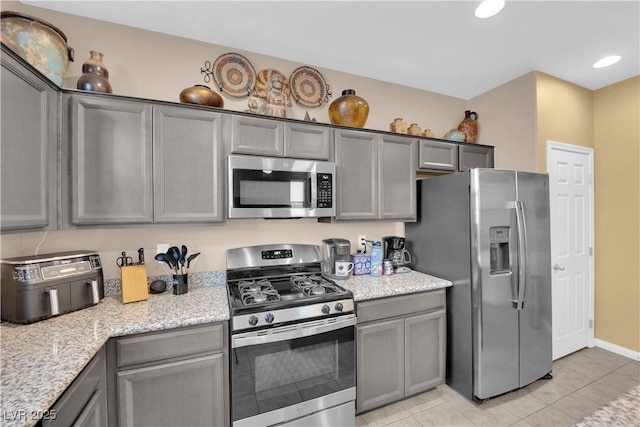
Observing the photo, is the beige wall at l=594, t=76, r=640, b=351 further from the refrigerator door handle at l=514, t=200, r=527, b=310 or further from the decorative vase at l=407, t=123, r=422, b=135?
the decorative vase at l=407, t=123, r=422, b=135

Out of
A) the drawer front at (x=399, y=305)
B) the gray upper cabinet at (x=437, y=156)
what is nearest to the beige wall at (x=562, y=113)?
the gray upper cabinet at (x=437, y=156)

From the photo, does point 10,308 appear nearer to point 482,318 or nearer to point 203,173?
point 203,173

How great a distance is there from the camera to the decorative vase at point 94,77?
164 cm

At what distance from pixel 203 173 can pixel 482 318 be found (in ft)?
7.48

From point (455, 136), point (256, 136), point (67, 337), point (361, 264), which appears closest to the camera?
point (67, 337)

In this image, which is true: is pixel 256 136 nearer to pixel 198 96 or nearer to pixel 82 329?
pixel 198 96

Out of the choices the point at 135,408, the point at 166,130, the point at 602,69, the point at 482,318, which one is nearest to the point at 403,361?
the point at 482,318

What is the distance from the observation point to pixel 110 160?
5.43 ft

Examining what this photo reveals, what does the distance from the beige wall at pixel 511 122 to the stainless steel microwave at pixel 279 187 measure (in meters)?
1.96

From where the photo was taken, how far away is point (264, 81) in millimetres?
2332

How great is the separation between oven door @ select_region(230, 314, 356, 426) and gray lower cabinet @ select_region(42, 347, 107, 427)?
601 millimetres

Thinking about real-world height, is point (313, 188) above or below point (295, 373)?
above

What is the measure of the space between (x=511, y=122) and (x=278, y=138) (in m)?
2.40

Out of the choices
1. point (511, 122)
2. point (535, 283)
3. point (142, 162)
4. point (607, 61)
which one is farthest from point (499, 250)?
point (142, 162)
